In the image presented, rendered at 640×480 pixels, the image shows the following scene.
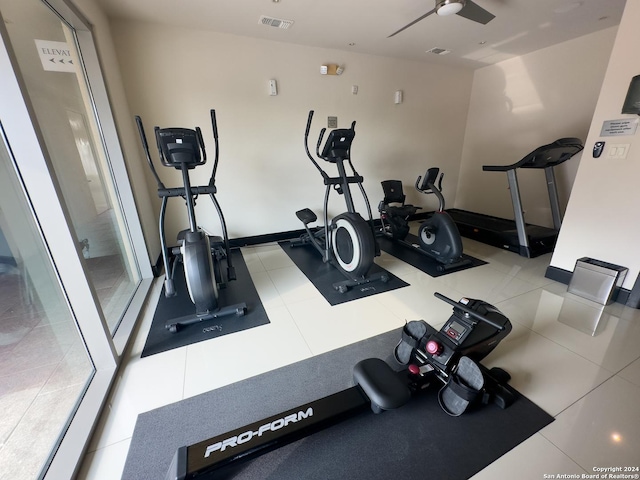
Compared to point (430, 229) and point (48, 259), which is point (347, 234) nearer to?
point (430, 229)

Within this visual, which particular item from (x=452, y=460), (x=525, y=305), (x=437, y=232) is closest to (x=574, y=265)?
(x=525, y=305)

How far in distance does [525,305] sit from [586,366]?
712 millimetres

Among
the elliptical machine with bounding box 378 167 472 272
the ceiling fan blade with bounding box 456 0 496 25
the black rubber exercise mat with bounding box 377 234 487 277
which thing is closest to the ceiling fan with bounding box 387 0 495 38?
the ceiling fan blade with bounding box 456 0 496 25

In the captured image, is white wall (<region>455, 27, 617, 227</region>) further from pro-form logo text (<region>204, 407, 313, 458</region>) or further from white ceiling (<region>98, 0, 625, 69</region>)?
pro-form logo text (<region>204, 407, 313, 458</region>)

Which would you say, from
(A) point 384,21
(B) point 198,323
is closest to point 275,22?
(A) point 384,21

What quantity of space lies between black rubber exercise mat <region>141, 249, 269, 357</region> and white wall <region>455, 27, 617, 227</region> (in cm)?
439

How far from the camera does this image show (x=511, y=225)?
158 inches

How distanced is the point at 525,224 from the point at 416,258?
4.86ft

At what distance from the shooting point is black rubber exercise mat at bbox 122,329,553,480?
3.75 ft

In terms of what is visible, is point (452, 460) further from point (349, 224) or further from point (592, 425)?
point (349, 224)

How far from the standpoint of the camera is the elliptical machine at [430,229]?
304 centimetres

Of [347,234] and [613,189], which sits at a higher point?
[613,189]

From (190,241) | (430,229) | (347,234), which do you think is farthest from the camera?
(430,229)

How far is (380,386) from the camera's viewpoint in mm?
1296
